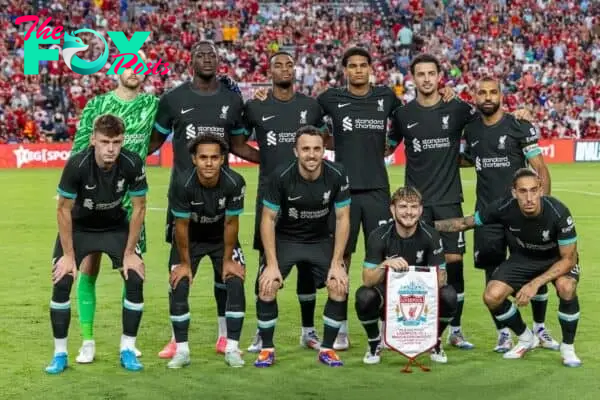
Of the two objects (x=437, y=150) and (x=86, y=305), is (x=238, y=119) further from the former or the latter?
(x=86, y=305)

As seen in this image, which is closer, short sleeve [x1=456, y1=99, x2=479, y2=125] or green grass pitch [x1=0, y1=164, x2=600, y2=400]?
green grass pitch [x1=0, y1=164, x2=600, y2=400]

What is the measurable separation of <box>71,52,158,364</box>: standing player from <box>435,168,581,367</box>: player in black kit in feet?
8.24

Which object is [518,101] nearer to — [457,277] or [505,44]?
[505,44]

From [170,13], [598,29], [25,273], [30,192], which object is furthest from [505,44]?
[25,273]

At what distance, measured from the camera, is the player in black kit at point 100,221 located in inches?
316

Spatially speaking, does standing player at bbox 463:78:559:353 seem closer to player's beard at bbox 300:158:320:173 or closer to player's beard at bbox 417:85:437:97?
player's beard at bbox 417:85:437:97

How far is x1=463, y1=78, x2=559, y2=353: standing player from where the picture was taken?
8883mm

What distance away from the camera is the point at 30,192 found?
79.3 feet

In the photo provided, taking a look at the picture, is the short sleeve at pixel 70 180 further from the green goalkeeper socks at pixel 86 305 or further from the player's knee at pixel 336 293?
the player's knee at pixel 336 293

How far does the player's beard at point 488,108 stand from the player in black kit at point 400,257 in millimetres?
1131

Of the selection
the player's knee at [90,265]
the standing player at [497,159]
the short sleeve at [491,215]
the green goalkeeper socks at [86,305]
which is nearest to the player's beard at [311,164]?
the short sleeve at [491,215]

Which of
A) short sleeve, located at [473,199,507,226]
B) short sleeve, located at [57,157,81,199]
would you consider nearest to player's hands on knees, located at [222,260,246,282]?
short sleeve, located at [57,157,81,199]

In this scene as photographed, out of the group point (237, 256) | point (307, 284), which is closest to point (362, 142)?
point (307, 284)

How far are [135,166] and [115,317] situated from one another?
2439 mm
